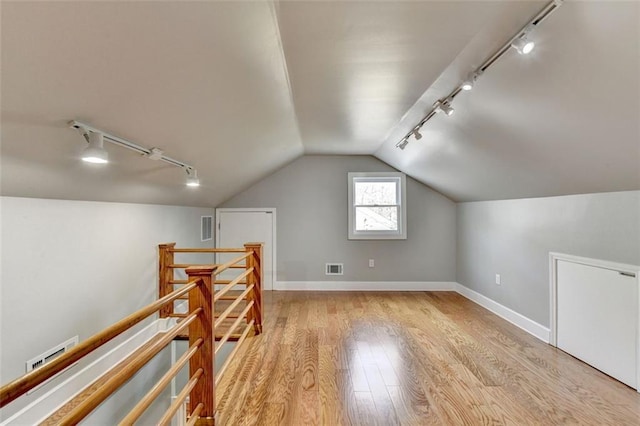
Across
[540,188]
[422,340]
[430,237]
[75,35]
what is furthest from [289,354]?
[430,237]

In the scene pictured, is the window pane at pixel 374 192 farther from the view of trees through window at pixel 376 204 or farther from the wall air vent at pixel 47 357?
the wall air vent at pixel 47 357

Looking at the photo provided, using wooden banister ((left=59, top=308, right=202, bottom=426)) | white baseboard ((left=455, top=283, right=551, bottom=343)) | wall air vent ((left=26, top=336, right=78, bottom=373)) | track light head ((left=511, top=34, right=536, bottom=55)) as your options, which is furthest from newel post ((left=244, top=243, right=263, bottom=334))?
white baseboard ((left=455, top=283, right=551, bottom=343))

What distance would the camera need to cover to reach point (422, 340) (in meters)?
3.12

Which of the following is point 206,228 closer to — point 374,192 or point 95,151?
point 374,192

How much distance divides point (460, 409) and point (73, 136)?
2.93 m

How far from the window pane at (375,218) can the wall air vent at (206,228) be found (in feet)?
8.43

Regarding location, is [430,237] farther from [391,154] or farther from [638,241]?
[638,241]

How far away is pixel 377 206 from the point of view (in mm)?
5207

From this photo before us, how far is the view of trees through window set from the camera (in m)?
5.20

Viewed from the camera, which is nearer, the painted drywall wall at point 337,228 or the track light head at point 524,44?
the track light head at point 524,44

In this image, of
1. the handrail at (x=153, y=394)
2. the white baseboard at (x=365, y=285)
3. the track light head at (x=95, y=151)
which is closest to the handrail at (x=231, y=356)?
the handrail at (x=153, y=394)

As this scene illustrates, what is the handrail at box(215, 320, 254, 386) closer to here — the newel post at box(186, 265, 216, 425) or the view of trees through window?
the newel post at box(186, 265, 216, 425)

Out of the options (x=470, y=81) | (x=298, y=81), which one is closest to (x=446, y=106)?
(x=470, y=81)

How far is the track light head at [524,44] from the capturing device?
4.88 feet
